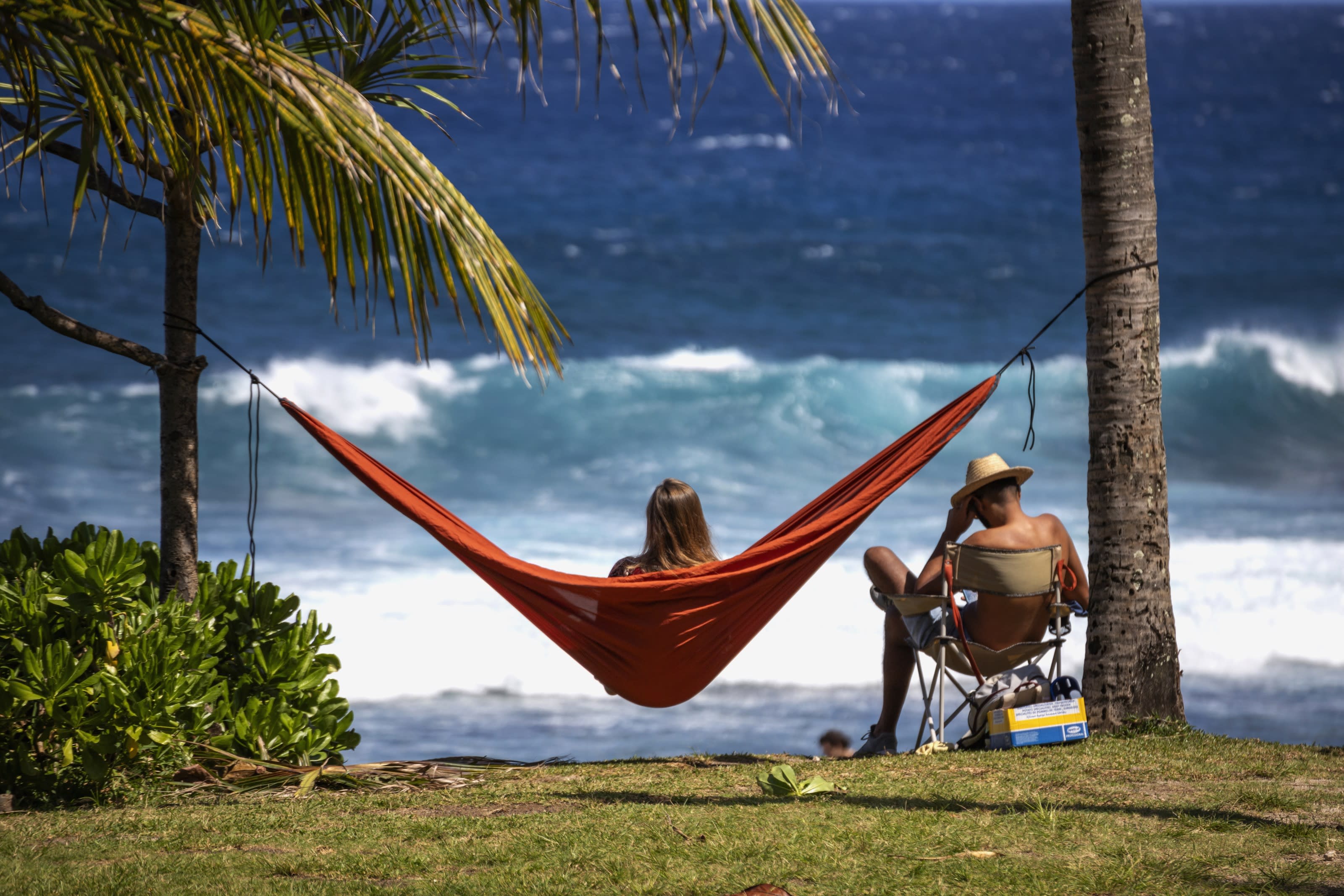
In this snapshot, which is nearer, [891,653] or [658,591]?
[658,591]

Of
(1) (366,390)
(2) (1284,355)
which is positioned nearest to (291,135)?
(1) (366,390)

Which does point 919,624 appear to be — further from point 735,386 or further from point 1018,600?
point 735,386

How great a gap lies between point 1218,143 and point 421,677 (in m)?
22.8

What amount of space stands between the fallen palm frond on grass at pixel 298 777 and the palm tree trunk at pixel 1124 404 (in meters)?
1.75

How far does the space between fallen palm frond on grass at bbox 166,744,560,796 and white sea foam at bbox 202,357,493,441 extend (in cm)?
1138

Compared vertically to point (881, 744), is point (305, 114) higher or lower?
higher

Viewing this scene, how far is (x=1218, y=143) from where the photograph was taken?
25.1m

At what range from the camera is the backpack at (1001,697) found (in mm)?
3463

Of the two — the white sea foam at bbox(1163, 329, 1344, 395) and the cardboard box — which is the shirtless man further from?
the white sea foam at bbox(1163, 329, 1344, 395)

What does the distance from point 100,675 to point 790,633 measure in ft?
17.7

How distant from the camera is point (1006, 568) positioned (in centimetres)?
351

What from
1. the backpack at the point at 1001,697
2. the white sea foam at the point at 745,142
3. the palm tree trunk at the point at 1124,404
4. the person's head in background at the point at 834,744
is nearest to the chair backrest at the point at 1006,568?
the palm tree trunk at the point at 1124,404

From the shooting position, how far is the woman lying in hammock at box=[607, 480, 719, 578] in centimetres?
354

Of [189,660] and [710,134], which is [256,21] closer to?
[189,660]
